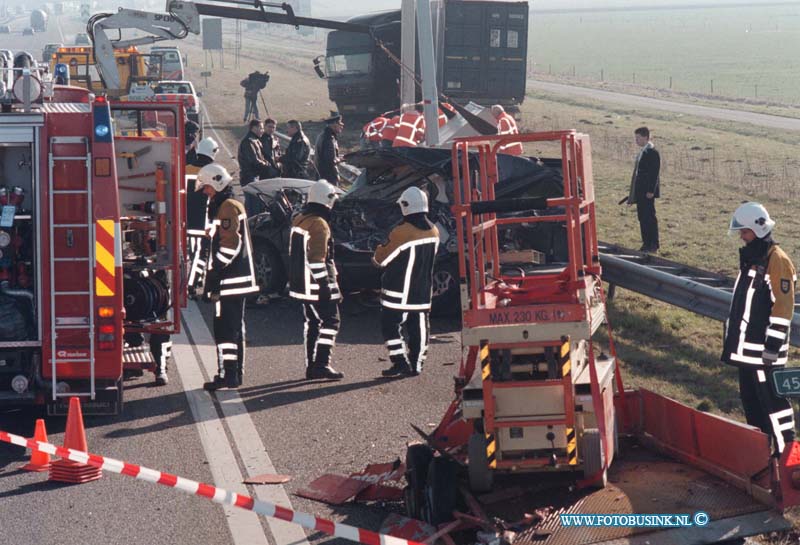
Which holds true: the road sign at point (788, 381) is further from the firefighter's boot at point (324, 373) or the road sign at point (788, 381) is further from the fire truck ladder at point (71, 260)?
the firefighter's boot at point (324, 373)

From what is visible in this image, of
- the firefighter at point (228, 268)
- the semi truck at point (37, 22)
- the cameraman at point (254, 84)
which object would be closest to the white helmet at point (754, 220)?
the firefighter at point (228, 268)

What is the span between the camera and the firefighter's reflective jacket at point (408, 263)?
11.6 meters

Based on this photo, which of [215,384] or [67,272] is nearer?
[67,272]

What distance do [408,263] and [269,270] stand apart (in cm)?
375

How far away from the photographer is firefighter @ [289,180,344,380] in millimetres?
11531

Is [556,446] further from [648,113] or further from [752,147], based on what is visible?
[648,113]

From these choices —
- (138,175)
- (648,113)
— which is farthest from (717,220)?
(648,113)

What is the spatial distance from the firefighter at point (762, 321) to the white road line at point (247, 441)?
3.19 metres

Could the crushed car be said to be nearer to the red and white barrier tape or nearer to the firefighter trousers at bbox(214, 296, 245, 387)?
the firefighter trousers at bbox(214, 296, 245, 387)

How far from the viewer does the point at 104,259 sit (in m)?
9.64

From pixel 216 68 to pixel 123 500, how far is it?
2745 inches

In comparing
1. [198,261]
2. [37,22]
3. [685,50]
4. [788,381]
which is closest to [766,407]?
[788,381]

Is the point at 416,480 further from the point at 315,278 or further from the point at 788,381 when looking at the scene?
the point at 315,278

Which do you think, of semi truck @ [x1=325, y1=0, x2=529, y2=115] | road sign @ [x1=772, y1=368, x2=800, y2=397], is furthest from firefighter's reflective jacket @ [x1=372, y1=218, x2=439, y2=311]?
semi truck @ [x1=325, y1=0, x2=529, y2=115]
